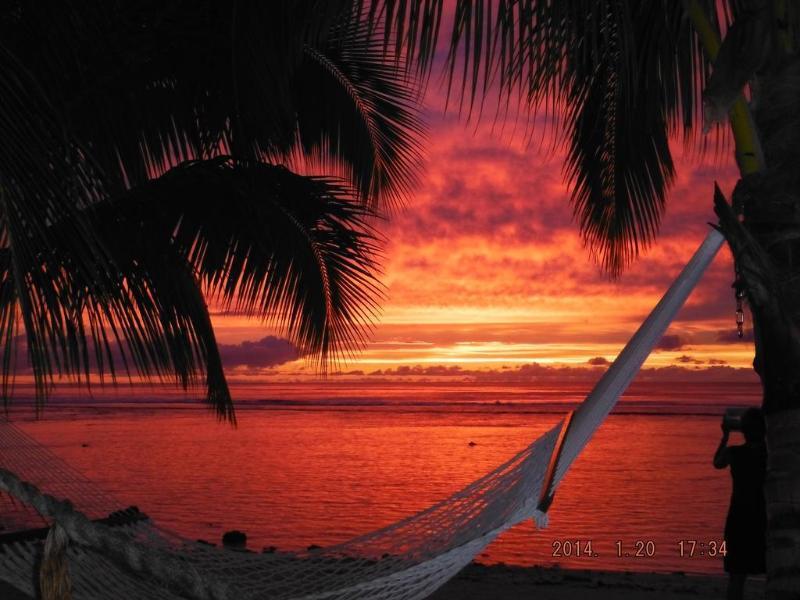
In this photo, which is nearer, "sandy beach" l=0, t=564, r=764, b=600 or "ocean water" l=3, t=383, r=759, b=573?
"sandy beach" l=0, t=564, r=764, b=600

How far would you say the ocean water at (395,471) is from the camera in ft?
26.0

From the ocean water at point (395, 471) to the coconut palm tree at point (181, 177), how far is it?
2974 millimetres

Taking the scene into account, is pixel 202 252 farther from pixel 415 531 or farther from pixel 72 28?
pixel 415 531

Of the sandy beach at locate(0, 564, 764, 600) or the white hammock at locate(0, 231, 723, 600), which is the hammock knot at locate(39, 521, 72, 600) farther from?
the sandy beach at locate(0, 564, 764, 600)

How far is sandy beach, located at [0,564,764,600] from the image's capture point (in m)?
5.03

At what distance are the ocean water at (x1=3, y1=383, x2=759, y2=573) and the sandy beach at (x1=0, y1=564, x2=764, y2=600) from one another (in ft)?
2.21

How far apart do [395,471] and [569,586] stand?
24.1ft

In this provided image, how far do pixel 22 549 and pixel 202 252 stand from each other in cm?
203

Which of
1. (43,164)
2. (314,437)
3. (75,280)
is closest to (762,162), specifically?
(43,164)

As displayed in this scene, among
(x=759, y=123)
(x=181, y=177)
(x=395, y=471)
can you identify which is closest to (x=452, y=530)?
(x=759, y=123)

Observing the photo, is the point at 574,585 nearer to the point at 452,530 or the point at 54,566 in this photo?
the point at 452,530

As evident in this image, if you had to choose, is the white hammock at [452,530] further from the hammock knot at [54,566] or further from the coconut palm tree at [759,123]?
the hammock knot at [54,566]

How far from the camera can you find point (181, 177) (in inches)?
182

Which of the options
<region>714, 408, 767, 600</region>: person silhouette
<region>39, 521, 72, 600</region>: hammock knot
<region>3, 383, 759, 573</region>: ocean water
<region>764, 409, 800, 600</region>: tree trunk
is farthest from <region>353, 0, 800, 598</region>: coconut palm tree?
<region>3, 383, 759, 573</region>: ocean water
